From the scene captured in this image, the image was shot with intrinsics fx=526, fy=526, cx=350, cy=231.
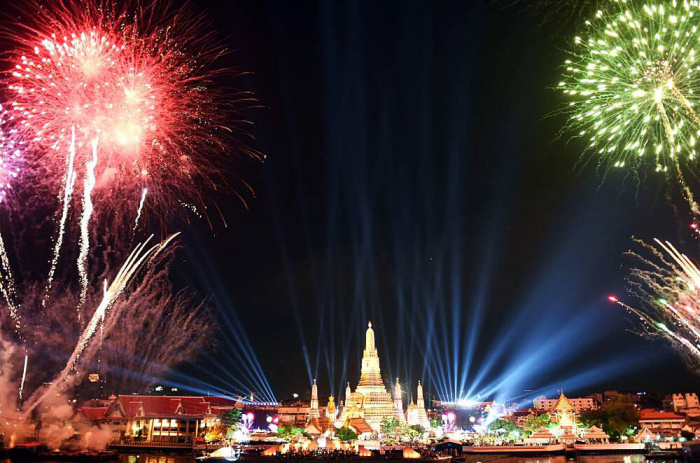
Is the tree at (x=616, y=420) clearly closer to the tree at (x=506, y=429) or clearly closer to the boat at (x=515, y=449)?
the boat at (x=515, y=449)

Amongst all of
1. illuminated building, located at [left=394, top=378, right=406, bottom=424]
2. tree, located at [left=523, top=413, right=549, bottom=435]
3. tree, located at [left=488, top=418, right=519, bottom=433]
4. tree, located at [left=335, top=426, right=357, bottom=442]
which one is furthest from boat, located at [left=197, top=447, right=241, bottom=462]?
illuminated building, located at [left=394, top=378, right=406, bottom=424]

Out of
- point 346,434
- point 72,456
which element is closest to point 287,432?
point 346,434

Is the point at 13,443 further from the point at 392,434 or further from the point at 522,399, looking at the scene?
the point at 522,399

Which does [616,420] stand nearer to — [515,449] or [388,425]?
[515,449]

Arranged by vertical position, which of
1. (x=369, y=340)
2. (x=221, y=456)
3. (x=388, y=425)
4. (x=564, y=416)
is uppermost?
(x=369, y=340)

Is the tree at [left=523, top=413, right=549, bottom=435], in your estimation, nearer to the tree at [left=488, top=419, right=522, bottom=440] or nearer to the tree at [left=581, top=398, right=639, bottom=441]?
the tree at [left=488, top=419, right=522, bottom=440]

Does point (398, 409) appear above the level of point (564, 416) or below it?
above

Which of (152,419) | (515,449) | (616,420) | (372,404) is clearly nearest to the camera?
(152,419)
